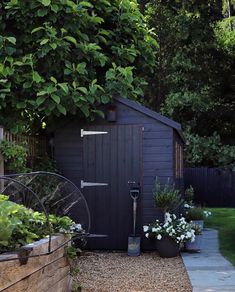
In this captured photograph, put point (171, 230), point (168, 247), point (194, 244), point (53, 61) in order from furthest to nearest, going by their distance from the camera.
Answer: point (194, 244) → point (53, 61) → point (168, 247) → point (171, 230)

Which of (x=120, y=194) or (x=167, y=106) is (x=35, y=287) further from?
(x=167, y=106)

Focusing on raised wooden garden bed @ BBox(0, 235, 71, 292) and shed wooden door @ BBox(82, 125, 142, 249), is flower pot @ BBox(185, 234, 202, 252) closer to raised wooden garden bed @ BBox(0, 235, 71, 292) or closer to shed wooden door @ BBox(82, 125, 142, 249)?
shed wooden door @ BBox(82, 125, 142, 249)

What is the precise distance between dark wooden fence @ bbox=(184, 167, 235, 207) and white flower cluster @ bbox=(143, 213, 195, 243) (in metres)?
11.6

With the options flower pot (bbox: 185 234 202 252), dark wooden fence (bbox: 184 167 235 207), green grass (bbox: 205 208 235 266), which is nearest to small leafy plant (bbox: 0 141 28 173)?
flower pot (bbox: 185 234 202 252)

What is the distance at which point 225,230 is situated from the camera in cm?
1143

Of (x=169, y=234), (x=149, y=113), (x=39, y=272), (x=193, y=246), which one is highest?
(x=149, y=113)

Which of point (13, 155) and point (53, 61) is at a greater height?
point (53, 61)

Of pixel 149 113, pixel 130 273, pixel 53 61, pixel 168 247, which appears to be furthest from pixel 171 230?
pixel 53 61

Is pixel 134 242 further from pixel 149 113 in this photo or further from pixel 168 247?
pixel 149 113

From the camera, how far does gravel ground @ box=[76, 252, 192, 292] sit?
20.1 ft

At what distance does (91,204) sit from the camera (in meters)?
8.80

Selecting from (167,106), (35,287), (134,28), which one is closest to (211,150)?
(167,106)

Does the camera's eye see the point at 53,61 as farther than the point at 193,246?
No

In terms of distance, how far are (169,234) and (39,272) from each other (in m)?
4.17
